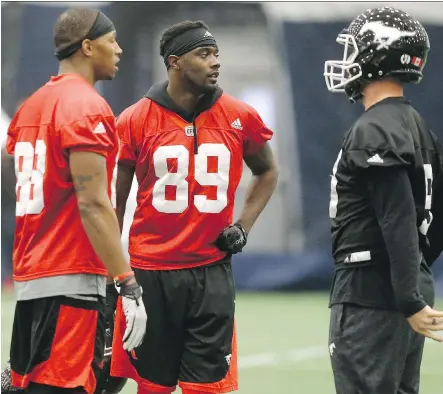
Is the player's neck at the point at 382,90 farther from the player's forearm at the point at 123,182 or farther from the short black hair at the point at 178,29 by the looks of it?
the player's forearm at the point at 123,182

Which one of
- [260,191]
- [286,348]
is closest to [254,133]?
[260,191]

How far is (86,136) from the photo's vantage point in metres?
4.04

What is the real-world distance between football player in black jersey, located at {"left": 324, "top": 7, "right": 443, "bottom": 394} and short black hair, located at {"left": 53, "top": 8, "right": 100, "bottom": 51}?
3.29 ft

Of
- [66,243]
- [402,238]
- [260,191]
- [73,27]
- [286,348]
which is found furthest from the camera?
[286,348]

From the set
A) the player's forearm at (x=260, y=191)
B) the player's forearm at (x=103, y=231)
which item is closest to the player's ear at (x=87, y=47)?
the player's forearm at (x=103, y=231)

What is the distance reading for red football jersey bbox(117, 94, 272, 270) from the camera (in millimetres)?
4980

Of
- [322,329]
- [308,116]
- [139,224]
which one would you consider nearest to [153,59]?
[308,116]

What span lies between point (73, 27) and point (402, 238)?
1561 mm

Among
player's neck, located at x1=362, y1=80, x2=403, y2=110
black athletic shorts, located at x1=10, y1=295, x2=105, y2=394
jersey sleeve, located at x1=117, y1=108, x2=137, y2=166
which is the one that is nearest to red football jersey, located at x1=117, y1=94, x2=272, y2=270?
jersey sleeve, located at x1=117, y1=108, x2=137, y2=166

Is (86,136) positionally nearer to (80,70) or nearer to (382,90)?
(80,70)

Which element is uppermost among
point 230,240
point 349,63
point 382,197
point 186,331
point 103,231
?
point 349,63

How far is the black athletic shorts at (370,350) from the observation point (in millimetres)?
3934

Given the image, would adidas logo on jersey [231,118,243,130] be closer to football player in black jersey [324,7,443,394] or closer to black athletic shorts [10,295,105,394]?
football player in black jersey [324,7,443,394]

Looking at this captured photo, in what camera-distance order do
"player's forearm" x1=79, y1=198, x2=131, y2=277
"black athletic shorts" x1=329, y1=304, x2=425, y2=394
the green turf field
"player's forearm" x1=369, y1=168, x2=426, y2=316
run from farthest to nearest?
1. the green turf field
2. "player's forearm" x1=79, y1=198, x2=131, y2=277
3. "black athletic shorts" x1=329, y1=304, x2=425, y2=394
4. "player's forearm" x1=369, y1=168, x2=426, y2=316
